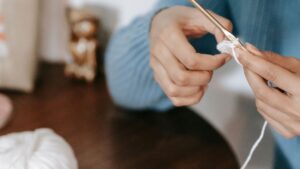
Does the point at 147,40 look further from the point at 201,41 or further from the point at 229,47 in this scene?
the point at 229,47

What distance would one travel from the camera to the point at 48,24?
37.0 inches

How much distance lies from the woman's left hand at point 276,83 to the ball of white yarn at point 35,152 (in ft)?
0.74

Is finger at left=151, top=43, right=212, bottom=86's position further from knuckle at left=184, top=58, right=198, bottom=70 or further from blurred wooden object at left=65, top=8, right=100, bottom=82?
blurred wooden object at left=65, top=8, right=100, bottom=82

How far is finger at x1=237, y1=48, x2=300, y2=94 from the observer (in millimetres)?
450

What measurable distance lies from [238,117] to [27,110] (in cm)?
40

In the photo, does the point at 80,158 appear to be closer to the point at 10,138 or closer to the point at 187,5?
the point at 10,138

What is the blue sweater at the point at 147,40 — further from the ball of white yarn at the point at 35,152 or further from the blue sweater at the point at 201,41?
the ball of white yarn at the point at 35,152

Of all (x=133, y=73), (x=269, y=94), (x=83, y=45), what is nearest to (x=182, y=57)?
(x=269, y=94)

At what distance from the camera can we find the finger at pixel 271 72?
1.48 ft

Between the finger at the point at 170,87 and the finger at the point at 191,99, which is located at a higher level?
the finger at the point at 170,87

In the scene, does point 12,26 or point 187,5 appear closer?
point 187,5

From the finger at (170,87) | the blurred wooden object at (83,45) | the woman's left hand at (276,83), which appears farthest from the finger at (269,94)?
the blurred wooden object at (83,45)

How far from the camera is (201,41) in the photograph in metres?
0.72

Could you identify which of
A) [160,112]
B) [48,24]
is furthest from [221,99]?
[48,24]
